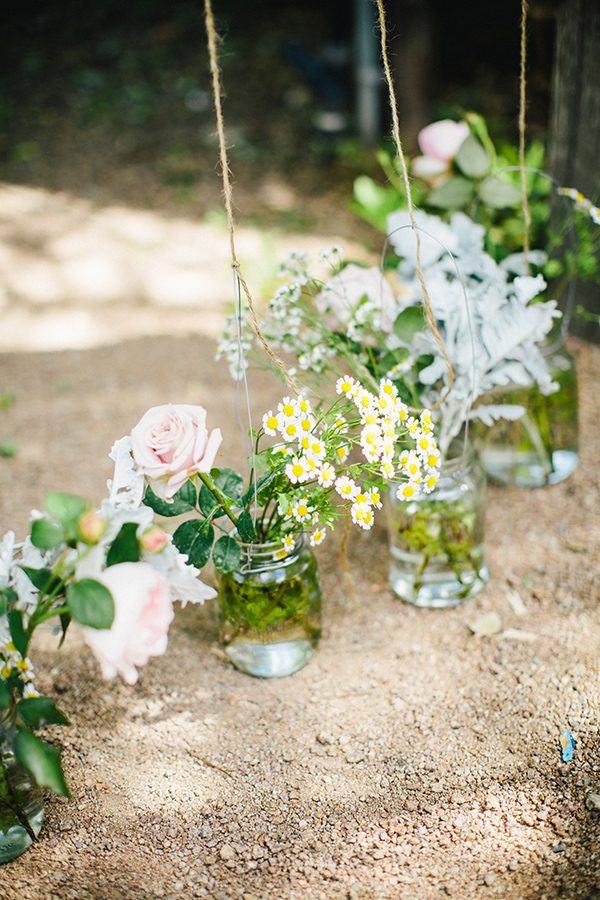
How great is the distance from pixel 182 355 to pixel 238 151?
2365 mm

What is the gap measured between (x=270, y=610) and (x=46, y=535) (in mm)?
549

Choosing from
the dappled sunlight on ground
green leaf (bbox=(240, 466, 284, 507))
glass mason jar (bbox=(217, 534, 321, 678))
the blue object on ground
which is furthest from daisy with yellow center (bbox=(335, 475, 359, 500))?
the dappled sunlight on ground

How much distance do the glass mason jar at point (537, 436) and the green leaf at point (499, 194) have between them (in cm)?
42

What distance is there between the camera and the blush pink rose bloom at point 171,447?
1.12 meters

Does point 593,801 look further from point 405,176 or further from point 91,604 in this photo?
point 405,176

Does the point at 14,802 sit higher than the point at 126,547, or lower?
lower

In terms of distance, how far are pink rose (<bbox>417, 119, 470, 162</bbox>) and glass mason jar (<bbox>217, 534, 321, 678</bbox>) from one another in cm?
113

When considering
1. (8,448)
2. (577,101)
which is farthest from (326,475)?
(577,101)

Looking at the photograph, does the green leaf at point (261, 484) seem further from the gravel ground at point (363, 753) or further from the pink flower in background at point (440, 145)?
the pink flower in background at point (440, 145)

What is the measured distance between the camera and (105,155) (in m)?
4.57

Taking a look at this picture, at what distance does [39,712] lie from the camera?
41.2 inches

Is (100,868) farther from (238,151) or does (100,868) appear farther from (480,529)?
(238,151)

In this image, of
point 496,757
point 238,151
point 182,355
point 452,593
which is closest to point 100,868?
point 496,757

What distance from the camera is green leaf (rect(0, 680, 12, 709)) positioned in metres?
1.02
